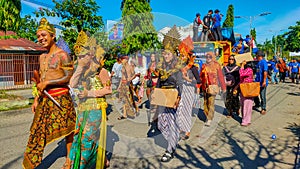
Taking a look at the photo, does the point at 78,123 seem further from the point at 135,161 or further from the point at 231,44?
the point at 231,44

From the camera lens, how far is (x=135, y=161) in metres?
3.54

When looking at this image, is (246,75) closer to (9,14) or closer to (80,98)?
(80,98)

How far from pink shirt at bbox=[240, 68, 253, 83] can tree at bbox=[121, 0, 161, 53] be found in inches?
118

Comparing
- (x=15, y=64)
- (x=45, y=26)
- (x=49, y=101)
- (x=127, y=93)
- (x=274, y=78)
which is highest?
(x=15, y=64)

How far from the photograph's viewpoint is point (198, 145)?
13.8ft

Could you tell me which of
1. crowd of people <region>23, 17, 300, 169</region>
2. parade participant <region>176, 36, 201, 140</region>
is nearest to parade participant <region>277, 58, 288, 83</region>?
parade participant <region>176, 36, 201, 140</region>

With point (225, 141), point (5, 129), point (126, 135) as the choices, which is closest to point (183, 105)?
point (225, 141)

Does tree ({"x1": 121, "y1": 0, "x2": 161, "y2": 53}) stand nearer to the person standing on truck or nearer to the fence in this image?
the person standing on truck

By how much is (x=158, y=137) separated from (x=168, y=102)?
1.44 m

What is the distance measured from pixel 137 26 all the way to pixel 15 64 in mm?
13019

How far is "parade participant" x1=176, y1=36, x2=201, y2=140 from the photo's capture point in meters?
3.79

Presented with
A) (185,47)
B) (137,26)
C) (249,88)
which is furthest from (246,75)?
(137,26)

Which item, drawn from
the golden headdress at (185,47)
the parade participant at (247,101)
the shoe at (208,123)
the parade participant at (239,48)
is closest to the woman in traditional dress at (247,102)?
the parade participant at (247,101)

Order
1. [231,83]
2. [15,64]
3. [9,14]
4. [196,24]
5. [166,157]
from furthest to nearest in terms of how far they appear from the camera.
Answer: [15,64] → [196,24] → [9,14] → [231,83] → [166,157]
